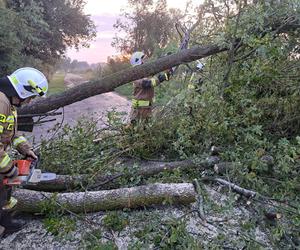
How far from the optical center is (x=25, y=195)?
3.23 m

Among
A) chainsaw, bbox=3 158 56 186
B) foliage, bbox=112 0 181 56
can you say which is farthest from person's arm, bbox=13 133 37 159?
foliage, bbox=112 0 181 56

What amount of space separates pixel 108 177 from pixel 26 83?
1350 millimetres

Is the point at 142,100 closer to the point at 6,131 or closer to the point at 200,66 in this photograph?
the point at 200,66

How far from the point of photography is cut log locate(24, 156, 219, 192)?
3.53 metres

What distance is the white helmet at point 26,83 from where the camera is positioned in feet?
9.31

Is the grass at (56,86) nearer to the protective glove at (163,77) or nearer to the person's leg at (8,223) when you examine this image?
the protective glove at (163,77)

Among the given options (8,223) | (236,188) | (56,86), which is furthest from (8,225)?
(56,86)

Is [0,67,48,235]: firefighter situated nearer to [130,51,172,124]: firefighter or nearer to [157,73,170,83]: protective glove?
[157,73,170,83]: protective glove

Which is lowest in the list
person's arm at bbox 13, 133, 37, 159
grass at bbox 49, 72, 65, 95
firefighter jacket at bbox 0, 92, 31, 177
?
grass at bbox 49, 72, 65, 95

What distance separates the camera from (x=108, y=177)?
3652mm

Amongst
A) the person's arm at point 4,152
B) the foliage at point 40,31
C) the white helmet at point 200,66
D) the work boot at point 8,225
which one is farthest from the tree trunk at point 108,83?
the foliage at point 40,31

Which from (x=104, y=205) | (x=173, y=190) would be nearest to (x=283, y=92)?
(x=173, y=190)

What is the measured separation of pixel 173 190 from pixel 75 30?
16.1 m

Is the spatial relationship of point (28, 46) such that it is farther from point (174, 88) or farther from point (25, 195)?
point (25, 195)
